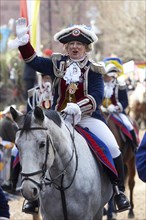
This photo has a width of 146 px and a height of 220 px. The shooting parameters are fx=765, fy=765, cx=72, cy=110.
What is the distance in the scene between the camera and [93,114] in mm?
8203

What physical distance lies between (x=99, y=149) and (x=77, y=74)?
0.80 m

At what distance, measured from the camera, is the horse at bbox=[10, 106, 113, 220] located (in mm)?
6328

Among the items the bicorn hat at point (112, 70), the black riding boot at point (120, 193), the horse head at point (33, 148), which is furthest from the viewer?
the bicorn hat at point (112, 70)

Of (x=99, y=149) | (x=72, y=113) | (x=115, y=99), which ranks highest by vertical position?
(x=72, y=113)

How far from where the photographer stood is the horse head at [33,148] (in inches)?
247

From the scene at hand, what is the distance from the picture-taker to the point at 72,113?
7.38 meters

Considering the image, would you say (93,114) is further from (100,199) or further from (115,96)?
(115,96)

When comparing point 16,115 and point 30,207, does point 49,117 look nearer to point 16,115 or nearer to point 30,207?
point 16,115

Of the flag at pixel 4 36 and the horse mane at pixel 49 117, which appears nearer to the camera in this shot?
the horse mane at pixel 49 117

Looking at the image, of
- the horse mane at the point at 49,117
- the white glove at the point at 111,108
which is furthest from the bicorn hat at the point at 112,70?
the horse mane at the point at 49,117

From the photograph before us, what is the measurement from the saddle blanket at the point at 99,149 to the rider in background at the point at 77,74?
4.8 inches

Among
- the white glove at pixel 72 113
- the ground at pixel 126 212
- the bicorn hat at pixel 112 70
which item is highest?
the bicorn hat at pixel 112 70

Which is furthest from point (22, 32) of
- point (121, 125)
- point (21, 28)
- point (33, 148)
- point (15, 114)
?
point (121, 125)

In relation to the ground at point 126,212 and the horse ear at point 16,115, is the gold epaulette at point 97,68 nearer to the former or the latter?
the horse ear at point 16,115
